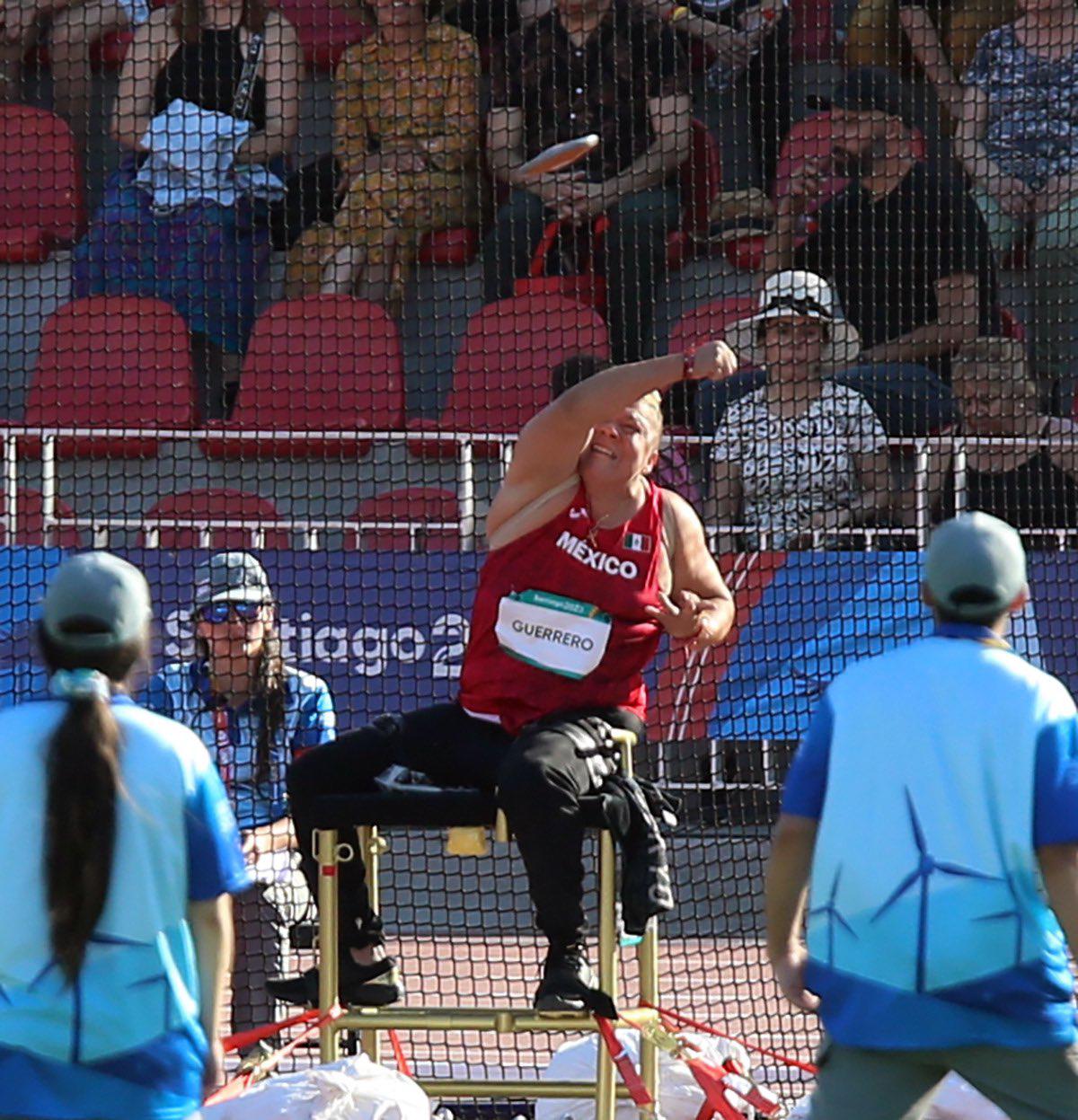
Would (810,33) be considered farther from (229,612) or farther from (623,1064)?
(623,1064)

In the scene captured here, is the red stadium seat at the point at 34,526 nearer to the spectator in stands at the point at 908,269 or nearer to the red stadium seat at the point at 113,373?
the red stadium seat at the point at 113,373

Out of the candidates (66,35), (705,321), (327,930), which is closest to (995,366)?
(705,321)

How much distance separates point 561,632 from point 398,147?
6.40 m

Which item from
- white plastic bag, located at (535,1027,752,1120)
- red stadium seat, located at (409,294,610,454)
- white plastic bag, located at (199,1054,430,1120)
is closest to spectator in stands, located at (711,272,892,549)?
red stadium seat, located at (409,294,610,454)

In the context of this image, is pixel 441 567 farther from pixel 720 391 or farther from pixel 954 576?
pixel 954 576

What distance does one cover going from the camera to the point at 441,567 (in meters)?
8.52

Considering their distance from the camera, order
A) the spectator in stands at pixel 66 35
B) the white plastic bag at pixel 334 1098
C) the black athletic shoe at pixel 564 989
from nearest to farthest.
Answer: the white plastic bag at pixel 334 1098, the black athletic shoe at pixel 564 989, the spectator in stands at pixel 66 35

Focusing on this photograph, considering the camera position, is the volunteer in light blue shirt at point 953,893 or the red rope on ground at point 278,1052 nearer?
the volunteer in light blue shirt at point 953,893

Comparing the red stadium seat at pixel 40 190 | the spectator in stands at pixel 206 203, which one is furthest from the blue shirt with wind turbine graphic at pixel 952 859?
the red stadium seat at pixel 40 190

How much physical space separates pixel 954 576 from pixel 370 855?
7.20ft

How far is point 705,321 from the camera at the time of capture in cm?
968

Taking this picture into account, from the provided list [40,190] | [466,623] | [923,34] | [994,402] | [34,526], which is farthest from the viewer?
[40,190]

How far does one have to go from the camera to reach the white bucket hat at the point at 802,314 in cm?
877

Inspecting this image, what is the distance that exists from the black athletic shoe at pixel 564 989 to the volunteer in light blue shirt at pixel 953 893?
132 cm
